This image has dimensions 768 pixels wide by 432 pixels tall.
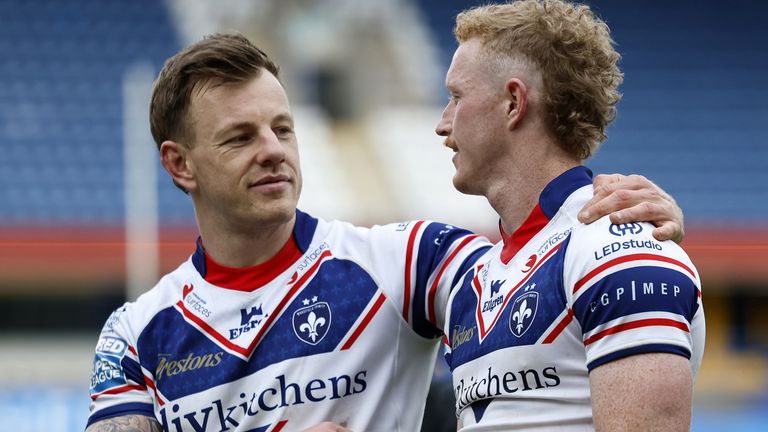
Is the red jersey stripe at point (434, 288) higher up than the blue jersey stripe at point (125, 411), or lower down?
higher up

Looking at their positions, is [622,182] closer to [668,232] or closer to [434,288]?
[668,232]

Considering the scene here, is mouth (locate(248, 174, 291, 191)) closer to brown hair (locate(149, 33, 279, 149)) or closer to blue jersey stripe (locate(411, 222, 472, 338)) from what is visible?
brown hair (locate(149, 33, 279, 149))

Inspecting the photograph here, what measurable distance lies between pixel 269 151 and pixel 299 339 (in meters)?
0.47

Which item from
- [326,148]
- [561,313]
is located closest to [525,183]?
[561,313]

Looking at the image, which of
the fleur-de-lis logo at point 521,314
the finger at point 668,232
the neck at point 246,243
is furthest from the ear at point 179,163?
the finger at point 668,232

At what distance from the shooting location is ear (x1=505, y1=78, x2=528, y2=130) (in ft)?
8.00

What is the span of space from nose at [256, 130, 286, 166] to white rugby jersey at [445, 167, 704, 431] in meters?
0.56

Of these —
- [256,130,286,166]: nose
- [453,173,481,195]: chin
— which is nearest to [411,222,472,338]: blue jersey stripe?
[453,173,481,195]: chin

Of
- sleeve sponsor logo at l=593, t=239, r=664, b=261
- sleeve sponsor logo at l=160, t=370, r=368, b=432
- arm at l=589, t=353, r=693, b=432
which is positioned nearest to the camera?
arm at l=589, t=353, r=693, b=432

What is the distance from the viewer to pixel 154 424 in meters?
2.87

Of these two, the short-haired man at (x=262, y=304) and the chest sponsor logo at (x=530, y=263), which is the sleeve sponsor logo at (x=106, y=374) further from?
the chest sponsor logo at (x=530, y=263)

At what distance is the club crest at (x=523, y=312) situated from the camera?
2270 mm

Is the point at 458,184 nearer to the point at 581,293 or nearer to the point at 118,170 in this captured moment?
the point at 581,293

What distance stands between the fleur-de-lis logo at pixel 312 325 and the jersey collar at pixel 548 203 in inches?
21.8
